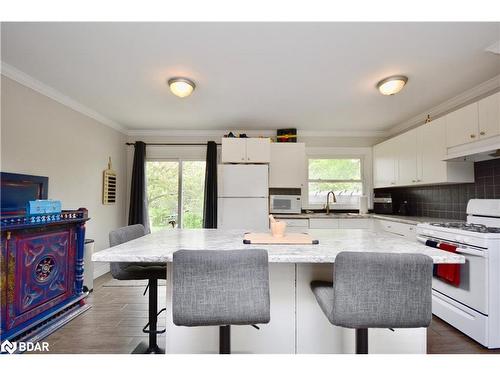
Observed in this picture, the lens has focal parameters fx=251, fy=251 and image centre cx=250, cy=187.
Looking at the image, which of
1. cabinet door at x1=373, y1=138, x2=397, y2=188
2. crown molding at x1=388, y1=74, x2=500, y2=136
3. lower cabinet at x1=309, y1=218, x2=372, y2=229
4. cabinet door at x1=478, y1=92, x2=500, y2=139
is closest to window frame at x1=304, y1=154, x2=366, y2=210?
cabinet door at x1=373, y1=138, x2=397, y2=188

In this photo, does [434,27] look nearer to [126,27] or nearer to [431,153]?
[431,153]

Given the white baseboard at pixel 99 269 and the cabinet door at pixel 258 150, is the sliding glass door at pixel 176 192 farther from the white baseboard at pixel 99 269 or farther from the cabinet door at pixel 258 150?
the cabinet door at pixel 258 150

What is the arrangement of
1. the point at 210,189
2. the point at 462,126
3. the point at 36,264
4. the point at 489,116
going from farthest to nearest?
the point at 210,189 < the point at 462,126 < the point at 489,116 < the point at 36,264

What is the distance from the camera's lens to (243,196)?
3.91 metres

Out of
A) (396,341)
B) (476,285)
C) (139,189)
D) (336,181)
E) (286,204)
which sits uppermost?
(336,181)

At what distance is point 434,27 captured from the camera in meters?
1.79

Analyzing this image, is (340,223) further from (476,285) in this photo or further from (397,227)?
(476,285)

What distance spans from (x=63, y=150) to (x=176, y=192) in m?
1.91

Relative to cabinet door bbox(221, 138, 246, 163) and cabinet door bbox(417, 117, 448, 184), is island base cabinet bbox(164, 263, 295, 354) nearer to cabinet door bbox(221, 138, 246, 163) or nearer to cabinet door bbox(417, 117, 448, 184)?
cabinet door bbox(417, 117, 448, 184)

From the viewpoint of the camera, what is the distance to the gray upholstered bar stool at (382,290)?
40.9 inches

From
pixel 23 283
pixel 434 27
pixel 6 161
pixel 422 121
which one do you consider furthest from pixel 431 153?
pixel 6 161

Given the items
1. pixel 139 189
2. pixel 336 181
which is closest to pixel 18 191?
pixel 139 189

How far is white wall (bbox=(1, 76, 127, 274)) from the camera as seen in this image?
7.93 ft

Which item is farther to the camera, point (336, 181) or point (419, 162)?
point (336, 181)
